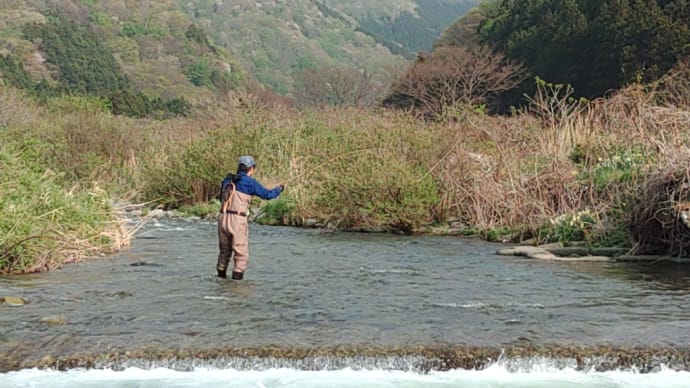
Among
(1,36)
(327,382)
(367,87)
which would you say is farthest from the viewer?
(1,36)

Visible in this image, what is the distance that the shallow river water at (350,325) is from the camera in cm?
830

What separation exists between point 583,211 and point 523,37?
125ft

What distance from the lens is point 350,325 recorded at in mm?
9625

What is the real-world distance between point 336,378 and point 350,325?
1456 millimetres

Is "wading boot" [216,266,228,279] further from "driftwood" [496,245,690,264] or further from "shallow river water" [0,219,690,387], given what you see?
"driftwood" [496,245,690,264]

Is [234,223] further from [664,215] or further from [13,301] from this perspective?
[664,215]

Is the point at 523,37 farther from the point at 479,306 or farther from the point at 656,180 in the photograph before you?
the point at 479,306

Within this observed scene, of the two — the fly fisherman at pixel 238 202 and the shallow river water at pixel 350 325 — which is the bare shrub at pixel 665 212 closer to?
the shallow river water at pixel 350 325

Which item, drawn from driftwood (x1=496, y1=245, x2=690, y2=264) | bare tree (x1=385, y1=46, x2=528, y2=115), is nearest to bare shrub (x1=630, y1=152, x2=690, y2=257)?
driftwood (x1=496, y1=245, x2=690, y2=264)

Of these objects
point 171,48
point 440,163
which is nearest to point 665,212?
point 440,163

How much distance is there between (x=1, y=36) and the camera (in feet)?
319

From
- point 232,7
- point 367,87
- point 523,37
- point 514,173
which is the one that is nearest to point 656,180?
point 514,173

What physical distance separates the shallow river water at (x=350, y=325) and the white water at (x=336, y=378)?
2 centimetres

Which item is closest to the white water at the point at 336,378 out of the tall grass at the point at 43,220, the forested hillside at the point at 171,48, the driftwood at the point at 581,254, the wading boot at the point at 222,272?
the wading boot at the point at 222,272
